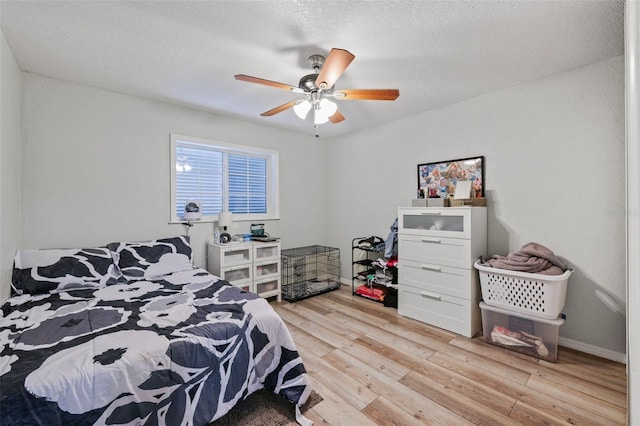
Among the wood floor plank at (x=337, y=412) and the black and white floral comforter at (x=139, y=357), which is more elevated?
the black and white floral comforter at (x=139, y=357)

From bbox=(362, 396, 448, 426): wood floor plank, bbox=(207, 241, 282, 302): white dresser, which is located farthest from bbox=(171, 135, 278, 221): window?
bbox=(362, 396, 448, 426): wood floor plank

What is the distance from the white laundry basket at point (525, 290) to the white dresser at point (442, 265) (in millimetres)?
158

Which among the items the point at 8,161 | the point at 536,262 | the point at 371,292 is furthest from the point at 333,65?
the point at 371,292

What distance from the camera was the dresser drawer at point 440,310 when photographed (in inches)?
103

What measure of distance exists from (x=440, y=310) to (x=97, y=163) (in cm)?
371

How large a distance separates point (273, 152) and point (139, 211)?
6.17ft

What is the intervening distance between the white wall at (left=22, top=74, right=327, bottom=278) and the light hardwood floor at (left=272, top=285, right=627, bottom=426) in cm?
206

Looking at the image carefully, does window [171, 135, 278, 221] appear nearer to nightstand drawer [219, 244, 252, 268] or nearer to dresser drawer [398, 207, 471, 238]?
nightstand drawer [219, 244, 252, 268]

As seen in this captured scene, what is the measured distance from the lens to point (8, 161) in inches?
79.5

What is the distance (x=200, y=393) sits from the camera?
142 cm

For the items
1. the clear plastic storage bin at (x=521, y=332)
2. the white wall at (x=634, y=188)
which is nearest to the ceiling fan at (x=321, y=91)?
the white wall at (x=634, y=188)

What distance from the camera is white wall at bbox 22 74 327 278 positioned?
2.44 m

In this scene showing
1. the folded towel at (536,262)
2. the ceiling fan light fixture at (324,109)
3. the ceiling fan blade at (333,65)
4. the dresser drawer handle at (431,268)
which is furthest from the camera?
the dresser drawer handle at (431,268)

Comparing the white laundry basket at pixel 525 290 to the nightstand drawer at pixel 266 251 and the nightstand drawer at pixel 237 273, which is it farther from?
the nightstand drawer at pixel 237 273
